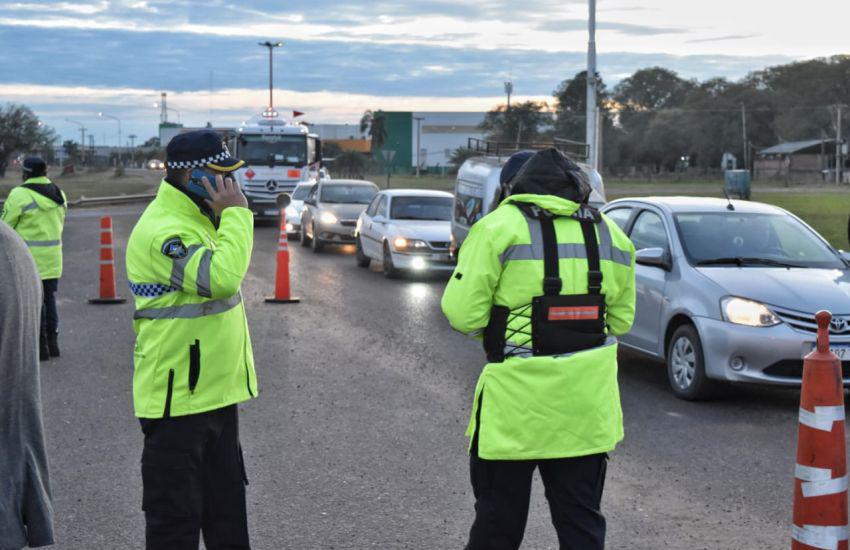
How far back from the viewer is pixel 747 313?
8.81 metres

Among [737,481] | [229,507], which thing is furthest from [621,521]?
[229,507]

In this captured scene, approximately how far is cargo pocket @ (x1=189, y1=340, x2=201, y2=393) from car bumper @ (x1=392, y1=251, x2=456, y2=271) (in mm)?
14567

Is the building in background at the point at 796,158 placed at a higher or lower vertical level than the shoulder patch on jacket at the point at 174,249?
higher

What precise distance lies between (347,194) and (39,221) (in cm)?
1451

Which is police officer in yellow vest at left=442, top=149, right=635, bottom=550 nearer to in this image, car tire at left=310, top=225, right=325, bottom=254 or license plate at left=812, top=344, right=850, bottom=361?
license plate at left=812, top=344, right=850, bottom=361

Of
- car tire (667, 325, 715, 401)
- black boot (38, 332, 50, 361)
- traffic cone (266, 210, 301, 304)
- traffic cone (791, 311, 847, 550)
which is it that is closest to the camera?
traffic cone (791, 311, 847, 550)

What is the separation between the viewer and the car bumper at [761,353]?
339 inches

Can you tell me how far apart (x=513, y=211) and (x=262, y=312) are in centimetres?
1094

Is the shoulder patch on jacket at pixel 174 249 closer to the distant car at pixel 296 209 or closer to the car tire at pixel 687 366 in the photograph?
the car tire at pixel 687 366

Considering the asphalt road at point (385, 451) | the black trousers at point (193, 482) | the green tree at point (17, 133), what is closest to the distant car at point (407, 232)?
the asphalt road at point (385, 451)

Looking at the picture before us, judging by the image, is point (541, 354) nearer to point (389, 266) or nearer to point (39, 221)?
point (39, 221)

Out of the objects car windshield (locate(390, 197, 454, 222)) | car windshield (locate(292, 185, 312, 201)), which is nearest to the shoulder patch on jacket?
car windshield (locate(390, 197, 454, 222))

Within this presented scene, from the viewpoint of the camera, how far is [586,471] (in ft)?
13.3

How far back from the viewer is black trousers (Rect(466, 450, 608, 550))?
13.2 ft
